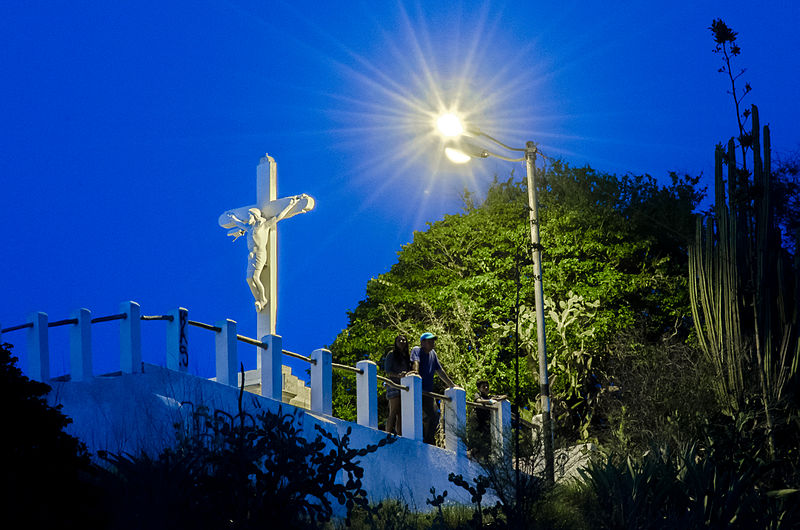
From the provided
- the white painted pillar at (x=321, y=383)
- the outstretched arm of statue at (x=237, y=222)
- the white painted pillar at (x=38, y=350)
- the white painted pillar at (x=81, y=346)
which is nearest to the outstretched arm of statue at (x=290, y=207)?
the outstretched arm of statue at (x=237, y=222)

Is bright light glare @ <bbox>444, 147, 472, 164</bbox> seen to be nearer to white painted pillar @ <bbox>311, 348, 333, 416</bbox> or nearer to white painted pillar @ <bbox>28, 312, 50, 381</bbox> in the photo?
white painted pillar @ <bbox>311, 348, 333, 416</bbox>

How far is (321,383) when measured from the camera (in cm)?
1224

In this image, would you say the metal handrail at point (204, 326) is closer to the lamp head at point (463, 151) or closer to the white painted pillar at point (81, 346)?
the white painted pillar at point (81, 346)

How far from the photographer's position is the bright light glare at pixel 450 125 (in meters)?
14.6

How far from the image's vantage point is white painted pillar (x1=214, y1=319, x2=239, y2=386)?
11.6 m

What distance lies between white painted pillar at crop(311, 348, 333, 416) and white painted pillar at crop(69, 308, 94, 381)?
264 centimetres

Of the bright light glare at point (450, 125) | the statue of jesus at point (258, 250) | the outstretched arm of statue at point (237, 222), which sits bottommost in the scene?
the statue of jesus at point (258, 250)

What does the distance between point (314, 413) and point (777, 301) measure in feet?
22.4

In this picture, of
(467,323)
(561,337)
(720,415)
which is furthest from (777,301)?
(467,323)

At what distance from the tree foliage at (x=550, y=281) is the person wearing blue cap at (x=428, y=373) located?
8.36 m

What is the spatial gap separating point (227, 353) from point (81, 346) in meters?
1.61

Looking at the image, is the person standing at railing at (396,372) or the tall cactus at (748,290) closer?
the person standing at railing at (396,372)

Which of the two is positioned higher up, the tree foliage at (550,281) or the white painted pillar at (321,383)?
the tree foliage at (550,281)

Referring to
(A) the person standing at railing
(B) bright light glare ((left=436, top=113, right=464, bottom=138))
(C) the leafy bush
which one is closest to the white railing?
(A) the person standing at railing
